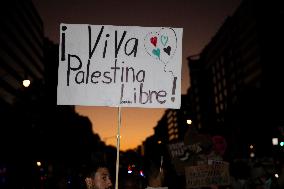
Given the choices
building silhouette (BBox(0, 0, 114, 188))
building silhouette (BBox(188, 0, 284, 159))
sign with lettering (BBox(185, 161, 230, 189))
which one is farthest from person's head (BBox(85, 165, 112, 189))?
building silhouette (BBox(188, 0, 284, 159))

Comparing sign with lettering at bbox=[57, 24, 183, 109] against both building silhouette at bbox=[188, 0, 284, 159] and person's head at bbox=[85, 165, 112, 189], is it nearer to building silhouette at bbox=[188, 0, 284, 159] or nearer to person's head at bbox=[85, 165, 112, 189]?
person's head at bbox=[85, 165, 112, 189]

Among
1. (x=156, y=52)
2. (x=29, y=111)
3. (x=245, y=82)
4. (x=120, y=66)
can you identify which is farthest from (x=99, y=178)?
(x=245, y=82)

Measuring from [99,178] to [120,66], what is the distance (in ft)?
A: 4.50

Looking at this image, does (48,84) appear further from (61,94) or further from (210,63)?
(61,94)

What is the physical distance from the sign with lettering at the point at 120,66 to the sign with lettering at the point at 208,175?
822cm

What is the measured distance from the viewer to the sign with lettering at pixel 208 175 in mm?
13820

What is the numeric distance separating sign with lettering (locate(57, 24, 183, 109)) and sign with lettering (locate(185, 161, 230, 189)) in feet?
27.0

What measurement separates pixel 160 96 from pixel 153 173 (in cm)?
552

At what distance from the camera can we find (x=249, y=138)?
9362cm

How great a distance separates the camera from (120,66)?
6.14m

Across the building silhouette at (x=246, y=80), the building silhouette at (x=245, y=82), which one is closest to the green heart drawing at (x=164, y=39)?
the building silhouette at (x=245, y=82)

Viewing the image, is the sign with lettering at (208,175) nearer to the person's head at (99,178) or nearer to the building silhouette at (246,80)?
the person's head at (99,178)

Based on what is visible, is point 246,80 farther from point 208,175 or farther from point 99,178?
point 99,178

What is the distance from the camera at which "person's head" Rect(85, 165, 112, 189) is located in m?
6.02
